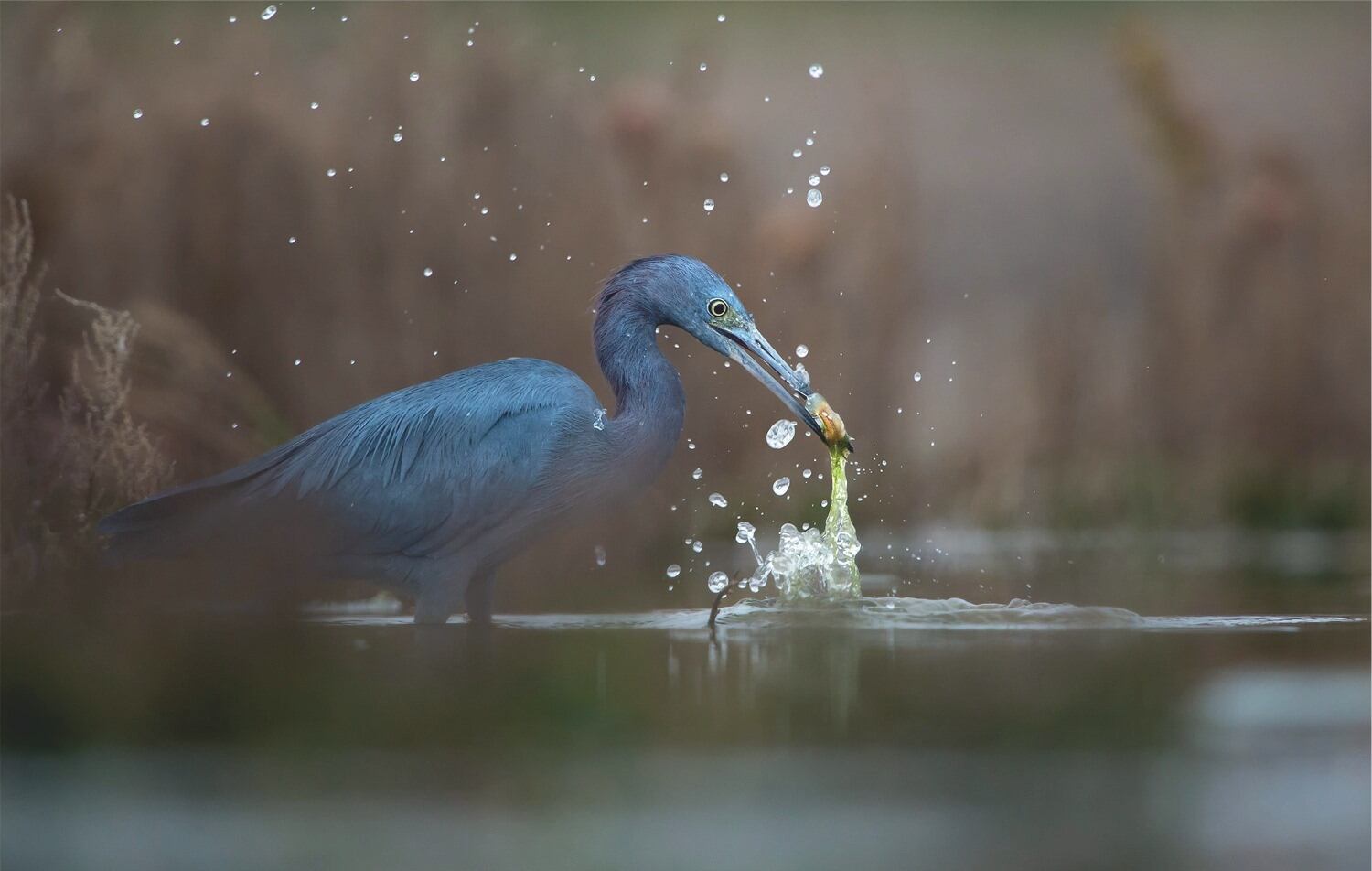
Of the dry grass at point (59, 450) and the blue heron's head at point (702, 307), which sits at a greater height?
the blue heron's head at point (702, 307)

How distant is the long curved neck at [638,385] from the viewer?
4.18m

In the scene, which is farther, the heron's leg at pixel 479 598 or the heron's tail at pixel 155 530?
the heron's leg at pixel 479 598

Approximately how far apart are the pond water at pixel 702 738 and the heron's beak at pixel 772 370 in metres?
0.56

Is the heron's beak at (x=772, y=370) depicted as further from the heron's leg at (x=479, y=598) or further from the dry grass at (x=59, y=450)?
the dry grass at (x=59, y=450)

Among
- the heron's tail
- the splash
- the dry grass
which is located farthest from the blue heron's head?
the dry grass

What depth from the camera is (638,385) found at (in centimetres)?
423

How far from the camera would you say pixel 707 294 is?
4.24 m

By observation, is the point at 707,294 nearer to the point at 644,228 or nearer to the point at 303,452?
the point at 303,452

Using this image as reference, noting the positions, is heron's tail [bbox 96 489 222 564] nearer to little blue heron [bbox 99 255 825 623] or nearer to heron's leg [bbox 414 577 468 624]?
little blue heron [bbox 99 255 825 623]

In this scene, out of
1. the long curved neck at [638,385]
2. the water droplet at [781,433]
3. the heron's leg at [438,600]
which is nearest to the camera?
the heron's leg at [438,600]

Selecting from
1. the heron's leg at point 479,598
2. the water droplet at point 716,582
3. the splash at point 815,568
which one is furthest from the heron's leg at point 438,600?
the water droplet at point 716,582

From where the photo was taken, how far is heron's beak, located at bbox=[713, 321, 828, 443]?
4102 mm

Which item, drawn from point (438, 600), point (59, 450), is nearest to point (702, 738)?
point (438, 600)

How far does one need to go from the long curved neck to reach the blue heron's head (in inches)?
1.7
